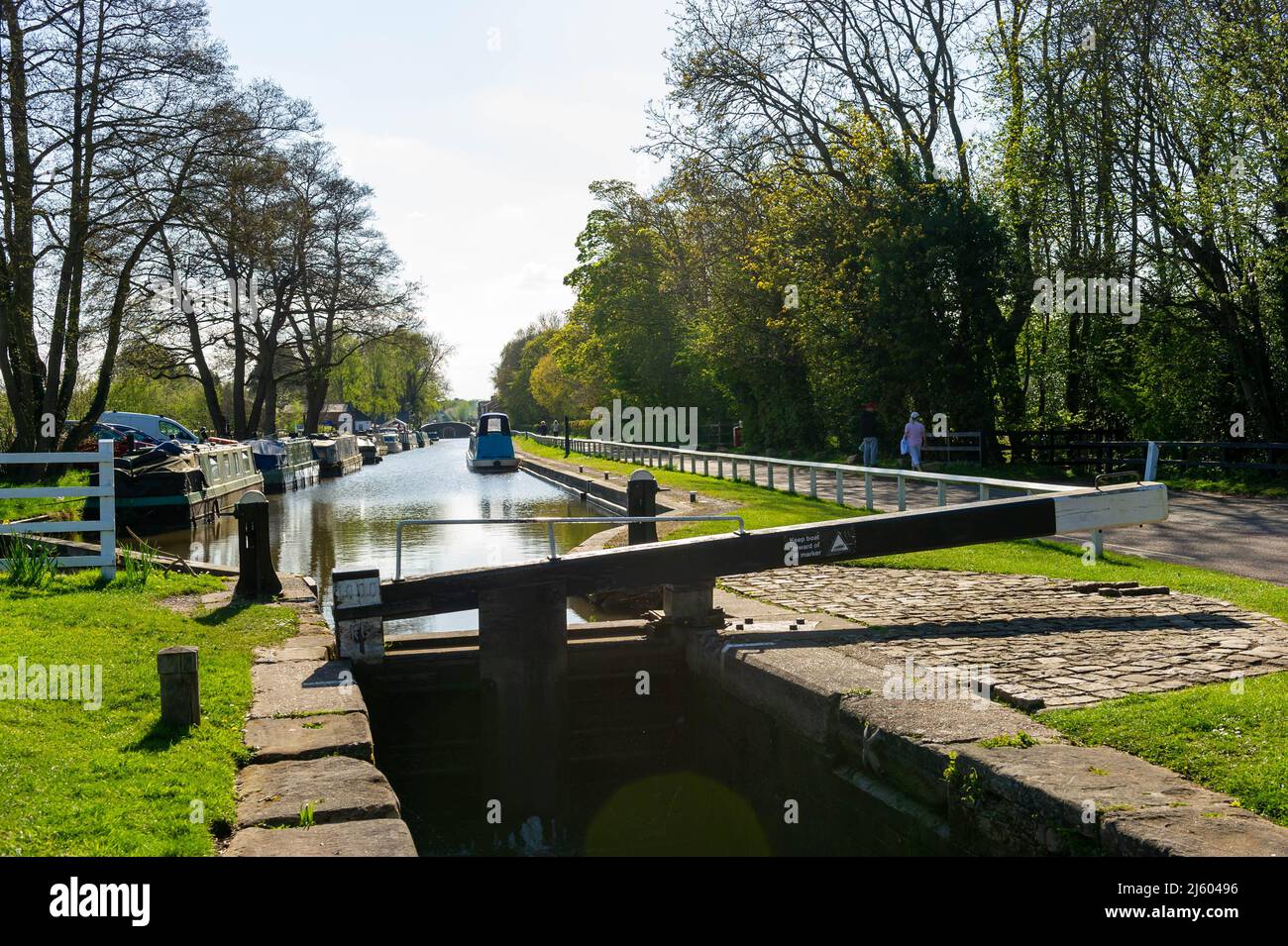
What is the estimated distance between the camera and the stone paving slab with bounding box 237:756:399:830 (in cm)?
470

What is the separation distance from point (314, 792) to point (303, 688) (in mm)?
2165

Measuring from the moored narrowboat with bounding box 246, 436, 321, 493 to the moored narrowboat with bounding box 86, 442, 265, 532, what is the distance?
311 inches

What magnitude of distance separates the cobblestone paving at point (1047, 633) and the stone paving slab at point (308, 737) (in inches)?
133

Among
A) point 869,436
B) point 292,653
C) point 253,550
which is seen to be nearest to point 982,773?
point 292,653

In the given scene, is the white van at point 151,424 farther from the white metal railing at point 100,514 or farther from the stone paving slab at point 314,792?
the stone paving slab at point 314,792

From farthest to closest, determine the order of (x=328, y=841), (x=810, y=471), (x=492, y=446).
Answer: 1. (x=492, y=446)
2. (x=810, y=471)
3. (x=328, y=841)

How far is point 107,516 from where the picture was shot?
11.5 m

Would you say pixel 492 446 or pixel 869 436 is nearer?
pixel 869 436

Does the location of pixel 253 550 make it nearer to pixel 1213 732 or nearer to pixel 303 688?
pixel 303 688

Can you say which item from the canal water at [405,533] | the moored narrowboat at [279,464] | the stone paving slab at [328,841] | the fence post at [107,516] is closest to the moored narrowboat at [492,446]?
the moored narrowboat at [279,464]

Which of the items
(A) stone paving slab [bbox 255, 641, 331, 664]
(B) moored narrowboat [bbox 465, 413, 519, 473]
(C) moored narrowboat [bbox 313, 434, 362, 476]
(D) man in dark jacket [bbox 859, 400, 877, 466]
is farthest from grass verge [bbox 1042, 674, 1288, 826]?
(C) moored narrowboat [bbox 313, 434, 362, 476]

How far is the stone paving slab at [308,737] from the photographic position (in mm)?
5555

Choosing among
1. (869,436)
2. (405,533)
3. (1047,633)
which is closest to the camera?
(1047,633)
